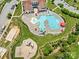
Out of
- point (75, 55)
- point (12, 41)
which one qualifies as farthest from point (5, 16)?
point (75, 55)

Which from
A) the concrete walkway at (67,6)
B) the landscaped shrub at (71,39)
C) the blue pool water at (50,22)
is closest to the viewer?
the landscaped shrub at (71,39)

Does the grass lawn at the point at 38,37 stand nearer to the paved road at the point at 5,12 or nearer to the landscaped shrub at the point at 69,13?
the landscaped shrub at the point at 69,13

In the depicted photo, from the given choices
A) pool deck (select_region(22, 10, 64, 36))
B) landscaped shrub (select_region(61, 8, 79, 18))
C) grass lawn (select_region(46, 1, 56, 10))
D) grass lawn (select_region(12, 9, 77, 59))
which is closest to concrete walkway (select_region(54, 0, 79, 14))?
grass lawn (select_region(46, 1, 56, 10))

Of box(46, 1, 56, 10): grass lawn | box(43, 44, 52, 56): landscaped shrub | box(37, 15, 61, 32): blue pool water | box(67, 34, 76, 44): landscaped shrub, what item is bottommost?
box(67, 34, 76, 44): landscaped shrub

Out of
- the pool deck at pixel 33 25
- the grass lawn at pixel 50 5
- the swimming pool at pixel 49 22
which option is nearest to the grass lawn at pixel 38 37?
the pool deck at pixel 33 25

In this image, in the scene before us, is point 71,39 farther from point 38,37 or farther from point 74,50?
point 38,37

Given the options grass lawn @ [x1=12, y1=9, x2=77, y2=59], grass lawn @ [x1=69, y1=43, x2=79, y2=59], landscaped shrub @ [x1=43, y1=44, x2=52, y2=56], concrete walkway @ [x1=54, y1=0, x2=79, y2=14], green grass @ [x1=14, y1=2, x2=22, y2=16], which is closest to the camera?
grass lawn @ [x1=69, y1=43, x2=79, y2=59]

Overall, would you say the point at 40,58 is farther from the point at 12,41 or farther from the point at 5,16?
the point at 5,16

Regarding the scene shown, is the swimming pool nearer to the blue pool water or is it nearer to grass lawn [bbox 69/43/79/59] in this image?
the blue pool water

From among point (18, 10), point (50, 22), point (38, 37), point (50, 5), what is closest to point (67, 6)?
point (50, 5)
